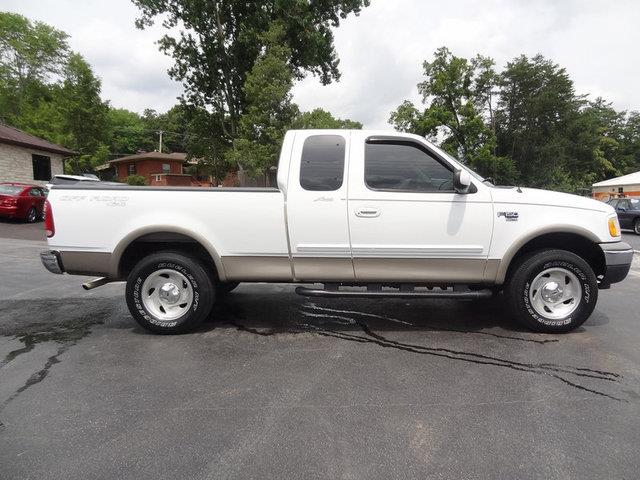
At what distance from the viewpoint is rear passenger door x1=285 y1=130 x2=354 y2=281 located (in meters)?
4.23

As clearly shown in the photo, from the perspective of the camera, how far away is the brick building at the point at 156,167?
2000 inches

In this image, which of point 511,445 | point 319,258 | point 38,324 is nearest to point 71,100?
point 38,324

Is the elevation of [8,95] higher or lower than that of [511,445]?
higher

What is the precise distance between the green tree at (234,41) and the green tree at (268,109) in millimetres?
1599

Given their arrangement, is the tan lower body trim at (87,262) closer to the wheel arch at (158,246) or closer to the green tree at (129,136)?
the wheel arch at (158,246)

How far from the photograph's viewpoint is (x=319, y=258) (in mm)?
4312

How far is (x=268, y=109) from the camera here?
20.0 meters

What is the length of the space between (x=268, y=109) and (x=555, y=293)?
694 inches

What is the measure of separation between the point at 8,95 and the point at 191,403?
49873 mm

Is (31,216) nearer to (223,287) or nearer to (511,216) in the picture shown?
(223,287)

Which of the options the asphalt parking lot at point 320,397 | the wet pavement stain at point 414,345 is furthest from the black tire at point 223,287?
the asphalt parking lot at point 320,397

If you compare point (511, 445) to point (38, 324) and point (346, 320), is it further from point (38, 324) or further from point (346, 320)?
point (38, 324)

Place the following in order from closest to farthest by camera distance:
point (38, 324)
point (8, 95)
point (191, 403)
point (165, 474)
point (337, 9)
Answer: point (165, 474)
point (191, 403)
point (38, 324)
point (337, 9)
point (8, 95)

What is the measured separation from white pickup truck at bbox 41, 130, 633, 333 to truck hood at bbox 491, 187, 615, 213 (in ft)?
0.05
